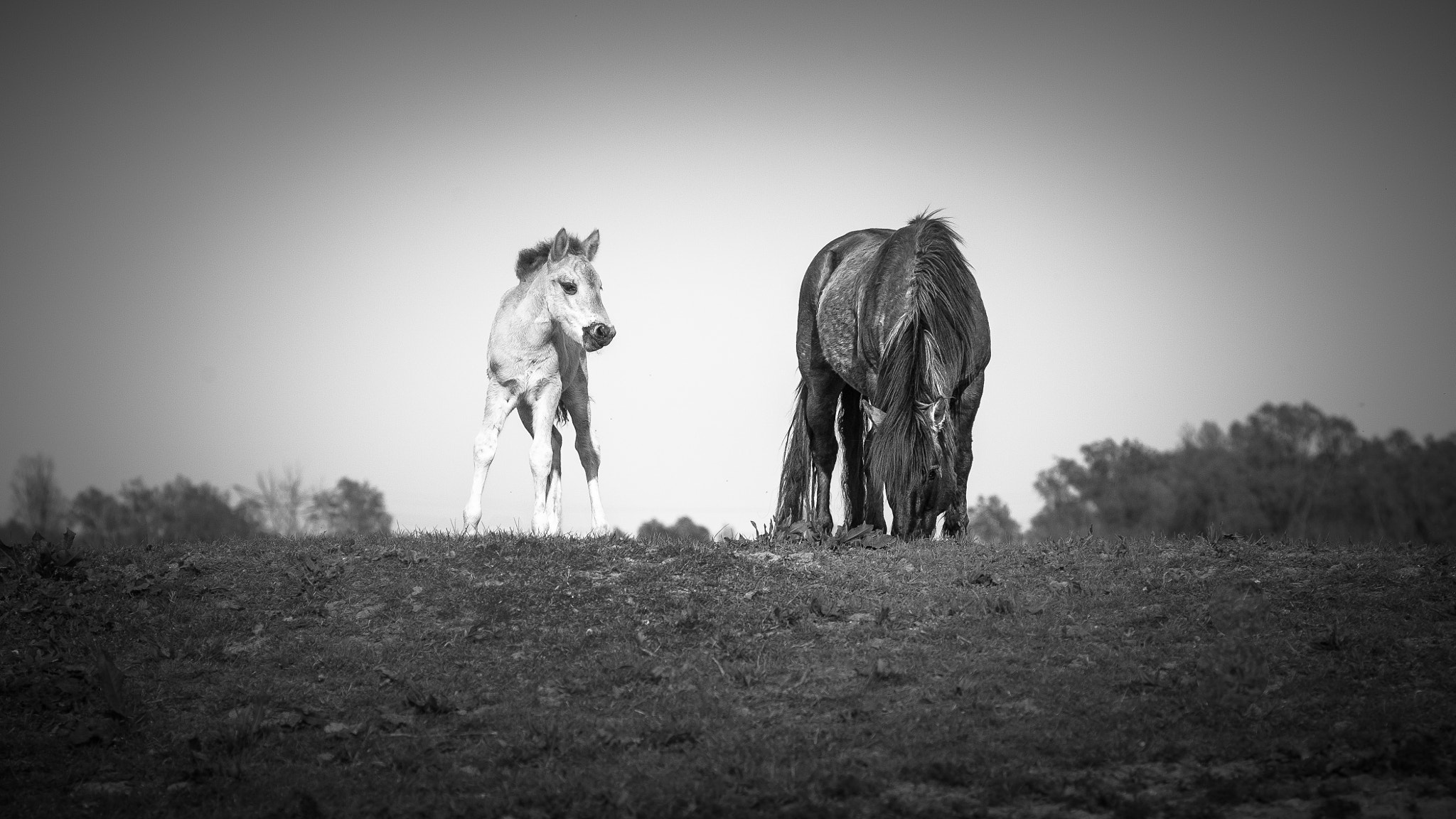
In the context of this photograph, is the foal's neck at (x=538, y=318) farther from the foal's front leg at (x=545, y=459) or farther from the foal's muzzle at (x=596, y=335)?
the foal's front leg at (x=545, y=459)

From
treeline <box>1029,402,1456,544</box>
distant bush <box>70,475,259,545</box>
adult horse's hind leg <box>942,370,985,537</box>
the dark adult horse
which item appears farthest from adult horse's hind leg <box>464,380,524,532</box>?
treeline <box>1029,402,1456,544</box>

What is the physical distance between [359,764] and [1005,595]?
4449 mm

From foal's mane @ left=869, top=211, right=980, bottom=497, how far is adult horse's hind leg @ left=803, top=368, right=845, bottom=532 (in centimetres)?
200

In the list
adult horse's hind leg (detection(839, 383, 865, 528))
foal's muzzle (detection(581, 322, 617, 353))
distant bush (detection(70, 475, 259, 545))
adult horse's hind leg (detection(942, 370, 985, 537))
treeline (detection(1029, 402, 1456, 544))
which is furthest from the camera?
treeline (detection(1029, 402, 1456, 544))

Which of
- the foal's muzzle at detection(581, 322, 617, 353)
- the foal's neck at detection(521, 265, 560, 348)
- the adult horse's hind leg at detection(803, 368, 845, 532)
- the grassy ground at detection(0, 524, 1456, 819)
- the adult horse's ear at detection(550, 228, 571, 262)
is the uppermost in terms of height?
the adult horse's ear at detection(550, 228, 571, 262)

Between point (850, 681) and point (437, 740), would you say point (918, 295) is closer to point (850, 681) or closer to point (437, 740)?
point (850, 681)

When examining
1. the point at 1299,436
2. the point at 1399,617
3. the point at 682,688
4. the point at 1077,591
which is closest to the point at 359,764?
the point at 682,688

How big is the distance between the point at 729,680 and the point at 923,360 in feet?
14.0

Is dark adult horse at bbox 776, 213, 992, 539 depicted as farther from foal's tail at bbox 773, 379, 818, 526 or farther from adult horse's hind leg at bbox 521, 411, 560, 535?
adult horse's hind leg at bbox 521, 411, 560, 535

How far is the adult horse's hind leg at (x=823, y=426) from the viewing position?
12.7 m

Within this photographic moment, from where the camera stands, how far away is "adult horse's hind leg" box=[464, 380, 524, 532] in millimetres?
11539

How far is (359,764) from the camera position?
609 cm

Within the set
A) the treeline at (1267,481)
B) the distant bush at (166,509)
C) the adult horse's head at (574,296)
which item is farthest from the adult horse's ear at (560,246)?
the treeline at (1267,481)

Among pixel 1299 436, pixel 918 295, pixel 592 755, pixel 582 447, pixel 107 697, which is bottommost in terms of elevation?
pixel 592 755
